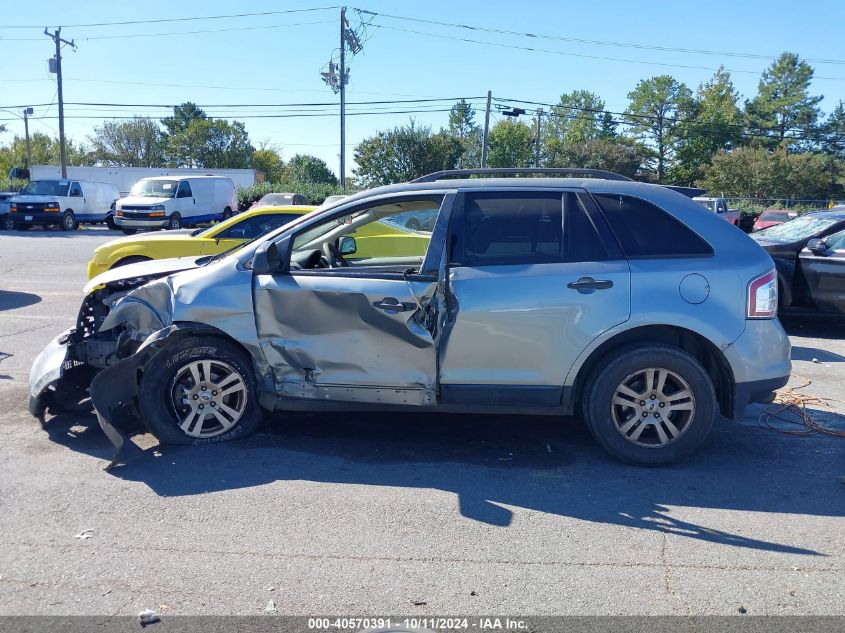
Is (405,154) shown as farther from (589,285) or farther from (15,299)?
(589,285)

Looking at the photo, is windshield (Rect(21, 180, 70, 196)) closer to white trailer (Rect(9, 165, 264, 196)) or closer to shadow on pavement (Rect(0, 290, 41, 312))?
shadow on pavement (Rect(0, 290, 41, 312))

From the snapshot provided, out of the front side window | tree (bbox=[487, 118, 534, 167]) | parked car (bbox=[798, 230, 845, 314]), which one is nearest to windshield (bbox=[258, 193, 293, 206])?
parked car (bbox=[798, 230, 845, 314])

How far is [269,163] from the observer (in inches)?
3797

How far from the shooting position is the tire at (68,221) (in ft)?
95.0

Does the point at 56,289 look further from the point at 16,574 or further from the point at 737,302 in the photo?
the point at 737,302

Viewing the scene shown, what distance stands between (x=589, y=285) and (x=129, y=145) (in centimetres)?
9191

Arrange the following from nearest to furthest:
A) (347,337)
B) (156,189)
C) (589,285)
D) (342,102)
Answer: (589,285), (347,337), (156,189), (342,102)

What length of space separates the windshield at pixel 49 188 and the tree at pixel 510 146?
45.8 metres

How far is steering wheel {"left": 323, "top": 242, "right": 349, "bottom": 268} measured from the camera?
6026 millimetres

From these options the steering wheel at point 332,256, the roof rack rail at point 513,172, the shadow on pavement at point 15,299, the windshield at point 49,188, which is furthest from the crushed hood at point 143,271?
the windshield at point 49,188

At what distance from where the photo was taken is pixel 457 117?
98250 millimetres

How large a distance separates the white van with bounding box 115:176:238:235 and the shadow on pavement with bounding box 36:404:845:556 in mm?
21321

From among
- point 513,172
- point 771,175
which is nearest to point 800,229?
point 513,172

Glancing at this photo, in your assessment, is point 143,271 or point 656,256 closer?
point 656,256
